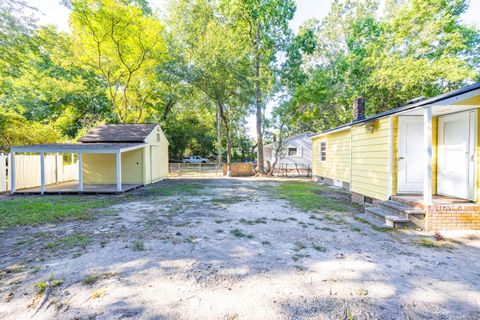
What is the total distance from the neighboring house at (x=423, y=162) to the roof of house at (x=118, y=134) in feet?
33.0

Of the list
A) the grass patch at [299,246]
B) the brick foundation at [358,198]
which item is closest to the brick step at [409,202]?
the brick foundation at [358,198]

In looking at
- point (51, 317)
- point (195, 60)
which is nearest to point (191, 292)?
point (51, 317)

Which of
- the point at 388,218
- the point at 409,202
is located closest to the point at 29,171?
the point at 388,218

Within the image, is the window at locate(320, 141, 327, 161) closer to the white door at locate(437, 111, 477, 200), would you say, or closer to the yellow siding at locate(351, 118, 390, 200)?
the yellow siding at locate(351, 118, 390, 200)

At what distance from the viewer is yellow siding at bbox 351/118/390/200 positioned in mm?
6070

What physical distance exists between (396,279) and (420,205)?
8.90ft

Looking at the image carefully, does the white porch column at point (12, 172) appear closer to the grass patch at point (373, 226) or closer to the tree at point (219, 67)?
the tree at point (219, 67)

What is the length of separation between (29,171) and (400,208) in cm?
1414

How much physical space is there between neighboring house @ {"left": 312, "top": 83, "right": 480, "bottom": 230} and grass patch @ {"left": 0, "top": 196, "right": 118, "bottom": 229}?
736 cm

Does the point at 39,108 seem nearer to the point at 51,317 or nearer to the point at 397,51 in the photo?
the point at 51,317

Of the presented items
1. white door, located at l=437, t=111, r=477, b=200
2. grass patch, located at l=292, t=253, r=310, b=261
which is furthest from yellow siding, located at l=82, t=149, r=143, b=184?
white door, located at l=437, t=111, r=477, b=200

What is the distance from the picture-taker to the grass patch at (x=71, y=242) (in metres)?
3.99

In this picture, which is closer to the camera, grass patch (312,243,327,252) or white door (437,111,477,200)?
grass patch (312,243,327,252)

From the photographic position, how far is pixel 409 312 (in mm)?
2266
